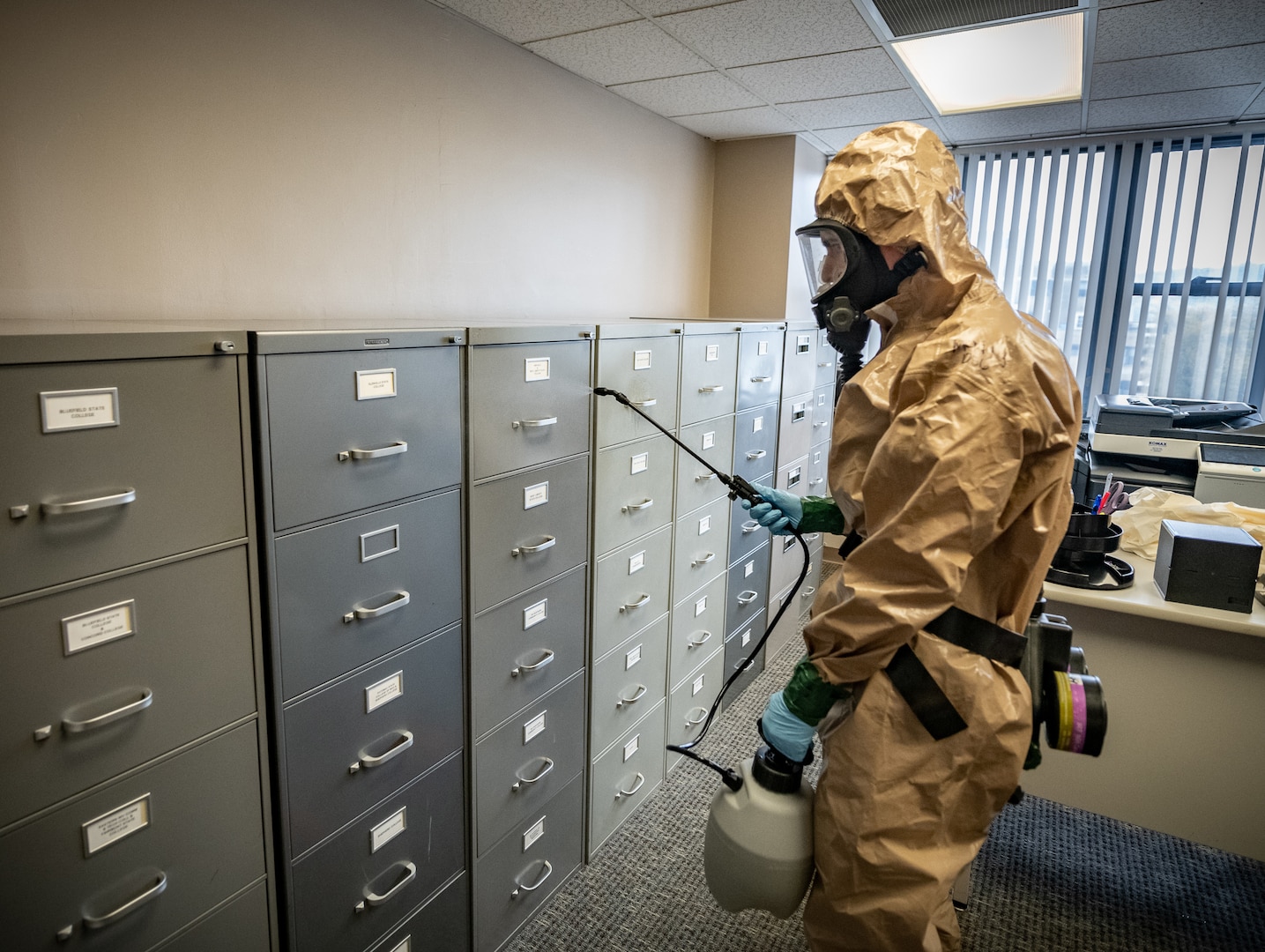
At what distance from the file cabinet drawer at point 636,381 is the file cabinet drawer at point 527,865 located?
0.96m

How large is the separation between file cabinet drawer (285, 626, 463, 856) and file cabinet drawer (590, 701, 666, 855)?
69 cm

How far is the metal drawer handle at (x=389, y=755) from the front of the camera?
4.50ft

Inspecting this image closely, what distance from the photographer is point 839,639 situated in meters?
1.29

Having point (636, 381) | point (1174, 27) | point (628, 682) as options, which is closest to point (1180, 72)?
point (1174, 27)

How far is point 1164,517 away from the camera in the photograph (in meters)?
2.26

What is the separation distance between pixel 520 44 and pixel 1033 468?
75.7 inches

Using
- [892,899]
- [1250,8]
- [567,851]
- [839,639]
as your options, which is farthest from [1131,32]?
[567,851]

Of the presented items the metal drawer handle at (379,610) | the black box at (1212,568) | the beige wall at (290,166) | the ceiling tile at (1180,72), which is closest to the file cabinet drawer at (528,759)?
the metal drawer handle at (379,610)

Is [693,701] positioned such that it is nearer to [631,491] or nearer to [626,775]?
[626,775]

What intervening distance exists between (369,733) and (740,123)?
111 inches

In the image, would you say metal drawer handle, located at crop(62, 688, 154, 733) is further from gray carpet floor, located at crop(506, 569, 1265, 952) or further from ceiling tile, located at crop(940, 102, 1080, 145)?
ceiling tile, located at crop(940, 102, 1080, 145)

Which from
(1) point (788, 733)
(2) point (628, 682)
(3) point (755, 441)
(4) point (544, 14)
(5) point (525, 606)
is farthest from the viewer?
(3) point (755, 441)

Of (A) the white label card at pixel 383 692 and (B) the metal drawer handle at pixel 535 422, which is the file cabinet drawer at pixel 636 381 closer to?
(B) the metal drawer handle at pixel 535 422

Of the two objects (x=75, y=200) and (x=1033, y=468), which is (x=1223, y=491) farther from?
(x=75, y=200)
